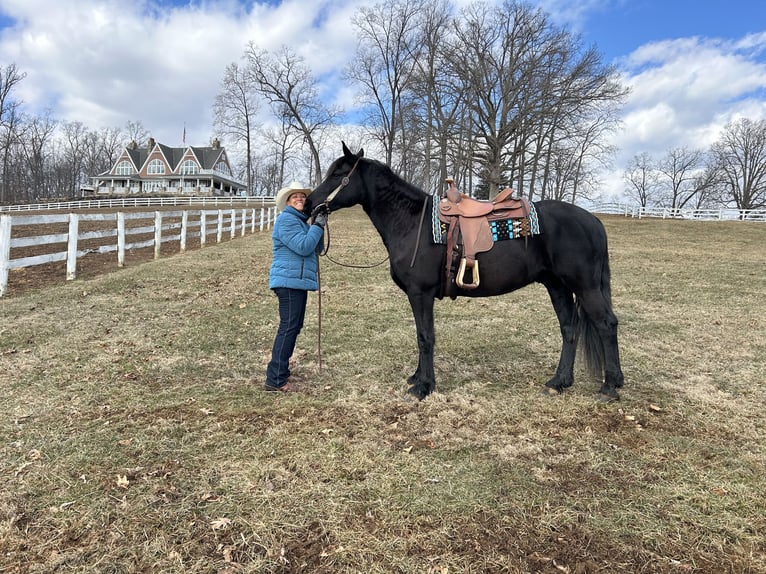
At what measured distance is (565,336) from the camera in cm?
436

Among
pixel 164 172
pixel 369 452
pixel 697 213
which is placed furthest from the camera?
pixel 164 172

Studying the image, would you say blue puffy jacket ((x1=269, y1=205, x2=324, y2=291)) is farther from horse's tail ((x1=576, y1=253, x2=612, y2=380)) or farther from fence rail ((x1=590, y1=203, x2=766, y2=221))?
fence rail ((x1=590, y1=203, x2=766, y2=221))

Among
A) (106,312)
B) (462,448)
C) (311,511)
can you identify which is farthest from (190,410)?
(106,312)

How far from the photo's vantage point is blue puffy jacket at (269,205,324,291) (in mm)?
3857

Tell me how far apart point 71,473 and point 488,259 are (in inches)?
139

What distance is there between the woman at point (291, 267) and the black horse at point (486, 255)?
0.17 m

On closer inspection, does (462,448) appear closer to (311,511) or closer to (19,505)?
(311,511)

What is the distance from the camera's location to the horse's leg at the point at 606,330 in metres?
3.96

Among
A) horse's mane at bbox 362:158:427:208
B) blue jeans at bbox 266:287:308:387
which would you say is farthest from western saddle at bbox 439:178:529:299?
blue jeans at bbox 266:287:308:387

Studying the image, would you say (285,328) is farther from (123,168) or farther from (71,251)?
(123,168)

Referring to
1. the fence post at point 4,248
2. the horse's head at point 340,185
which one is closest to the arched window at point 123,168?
the fence post at point 4,248

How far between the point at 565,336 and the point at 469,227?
157cm

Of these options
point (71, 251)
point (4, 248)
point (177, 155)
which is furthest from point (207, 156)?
point (4, 248)

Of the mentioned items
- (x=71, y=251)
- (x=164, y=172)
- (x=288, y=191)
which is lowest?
(x=71, y=251)
